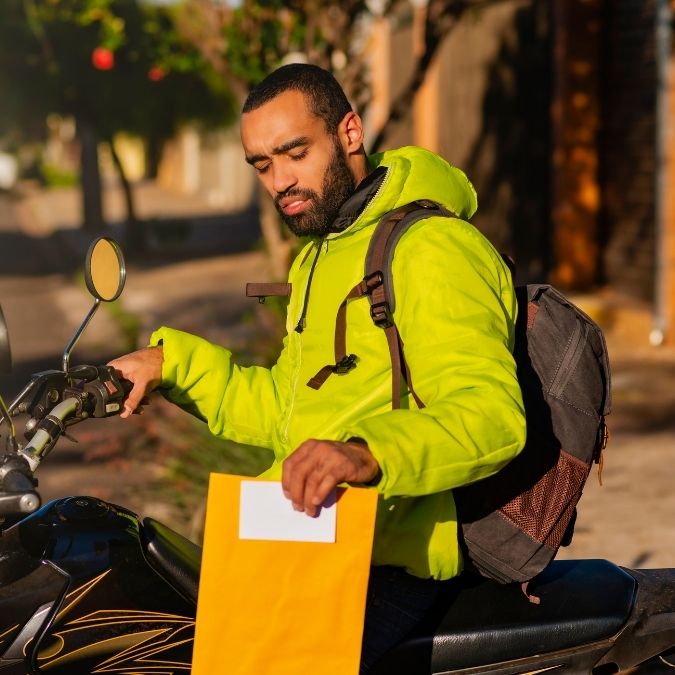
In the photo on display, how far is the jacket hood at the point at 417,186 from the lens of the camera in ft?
8.59

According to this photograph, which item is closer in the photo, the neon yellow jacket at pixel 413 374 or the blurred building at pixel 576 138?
the neon yellow jacket at pixel 413 374

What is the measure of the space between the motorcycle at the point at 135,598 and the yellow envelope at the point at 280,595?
0.21 ft

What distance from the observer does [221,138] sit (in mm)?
37281

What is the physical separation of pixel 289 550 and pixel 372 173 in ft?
2.75

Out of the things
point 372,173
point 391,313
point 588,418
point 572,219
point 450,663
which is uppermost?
point 372,173

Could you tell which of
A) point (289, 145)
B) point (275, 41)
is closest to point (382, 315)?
point (289, 145)

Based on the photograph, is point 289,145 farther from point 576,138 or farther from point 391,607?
point 576,138

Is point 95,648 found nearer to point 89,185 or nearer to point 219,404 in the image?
point 219,404

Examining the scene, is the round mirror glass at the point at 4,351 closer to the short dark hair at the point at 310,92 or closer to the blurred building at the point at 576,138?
the short dark hair at the point at 310,92

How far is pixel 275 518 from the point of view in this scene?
85.8 inches

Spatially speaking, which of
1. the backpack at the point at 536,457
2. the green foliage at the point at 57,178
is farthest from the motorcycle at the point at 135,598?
the green foliage at the point at 57,178

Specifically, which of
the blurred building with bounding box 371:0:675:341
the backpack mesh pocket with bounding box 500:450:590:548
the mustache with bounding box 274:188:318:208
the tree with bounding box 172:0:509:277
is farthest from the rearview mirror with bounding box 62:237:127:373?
the blurred building with bounding box 371:0:675:341

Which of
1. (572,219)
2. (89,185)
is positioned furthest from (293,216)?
(89,185)

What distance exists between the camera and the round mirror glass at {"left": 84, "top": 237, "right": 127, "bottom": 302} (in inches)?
107
